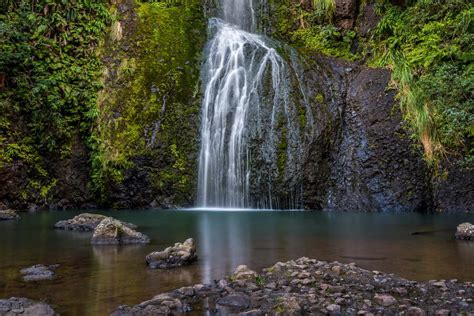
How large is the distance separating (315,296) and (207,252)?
8.17ft

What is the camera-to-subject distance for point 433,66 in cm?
1390

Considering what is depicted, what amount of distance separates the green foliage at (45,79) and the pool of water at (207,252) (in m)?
4.38

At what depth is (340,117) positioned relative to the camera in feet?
47.8

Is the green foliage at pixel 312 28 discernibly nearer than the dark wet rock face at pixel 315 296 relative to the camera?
No

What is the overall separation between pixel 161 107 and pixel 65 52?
3695 millimetres

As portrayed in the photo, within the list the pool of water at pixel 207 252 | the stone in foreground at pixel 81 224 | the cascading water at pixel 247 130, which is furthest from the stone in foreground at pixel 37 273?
the cascading water at pixel 247 130

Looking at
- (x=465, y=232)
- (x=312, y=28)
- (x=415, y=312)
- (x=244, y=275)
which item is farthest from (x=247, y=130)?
(x=415, y=312)

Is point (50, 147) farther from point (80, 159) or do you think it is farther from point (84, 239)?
point (84, 239)

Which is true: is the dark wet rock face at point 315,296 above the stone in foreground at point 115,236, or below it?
below

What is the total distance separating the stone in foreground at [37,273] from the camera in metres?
4.56

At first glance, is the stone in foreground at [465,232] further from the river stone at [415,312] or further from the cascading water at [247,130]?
the cascading water at [247,130]

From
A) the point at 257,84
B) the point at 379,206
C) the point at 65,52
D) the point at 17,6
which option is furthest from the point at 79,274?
the point at 17,6

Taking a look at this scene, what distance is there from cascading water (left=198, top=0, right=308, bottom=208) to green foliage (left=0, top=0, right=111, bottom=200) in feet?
12.2

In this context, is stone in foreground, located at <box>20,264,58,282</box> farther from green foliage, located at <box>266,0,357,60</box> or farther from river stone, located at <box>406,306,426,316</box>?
green foliage, located at <box>266,0,357,60</box>
